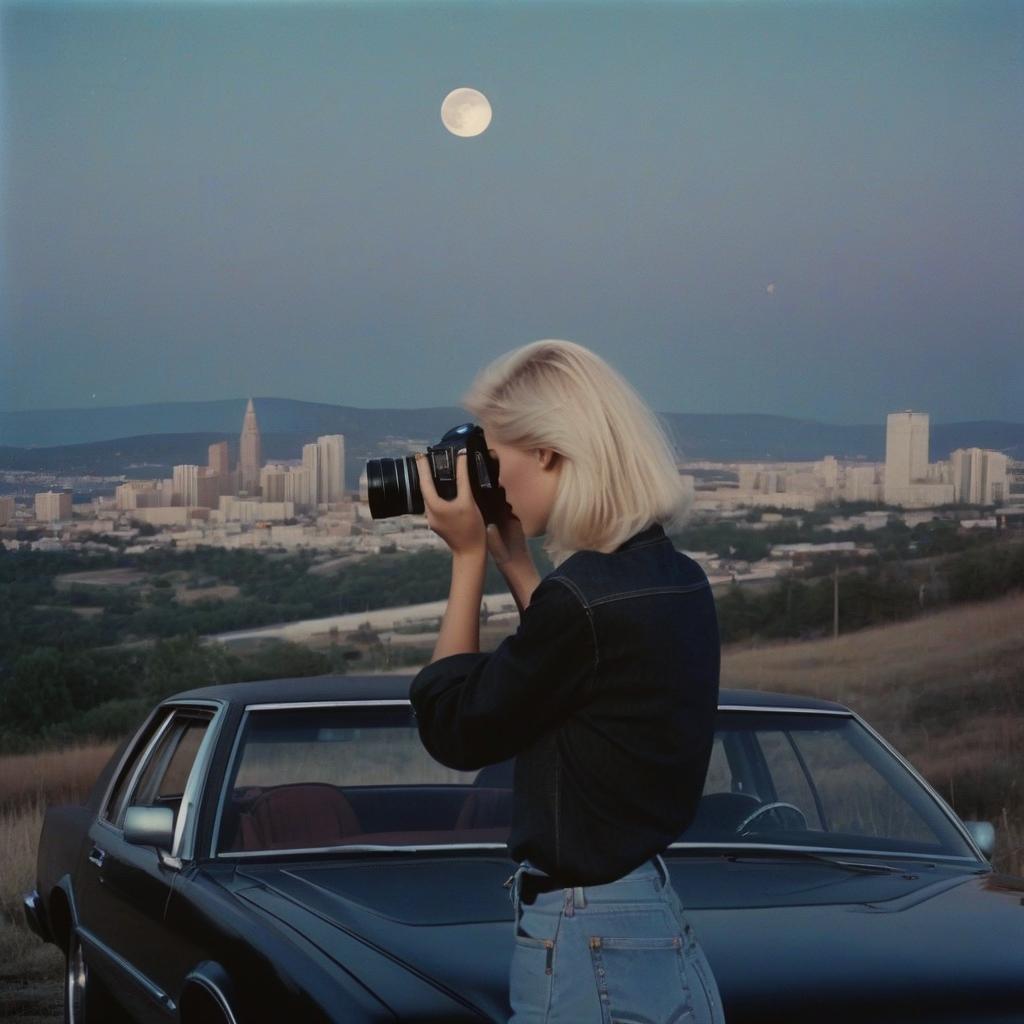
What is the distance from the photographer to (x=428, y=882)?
352 cm

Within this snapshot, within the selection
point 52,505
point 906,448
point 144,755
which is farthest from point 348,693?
point 906,448

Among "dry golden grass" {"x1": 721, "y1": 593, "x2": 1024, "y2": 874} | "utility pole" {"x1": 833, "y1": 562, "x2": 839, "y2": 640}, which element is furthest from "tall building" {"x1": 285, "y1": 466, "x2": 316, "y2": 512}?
"utility pole" {"x1": 833, "y1": 562, "x2": 839, "y2": 640}

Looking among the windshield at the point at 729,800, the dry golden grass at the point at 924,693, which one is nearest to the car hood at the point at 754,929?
the windshield at the point at 729,800

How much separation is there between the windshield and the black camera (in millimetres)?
1679

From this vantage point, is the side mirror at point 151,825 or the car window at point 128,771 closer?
the side mirror at point 151,825

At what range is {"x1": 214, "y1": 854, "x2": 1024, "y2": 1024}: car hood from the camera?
2.77 meters

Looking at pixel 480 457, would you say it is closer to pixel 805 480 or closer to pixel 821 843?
pixel 821 843

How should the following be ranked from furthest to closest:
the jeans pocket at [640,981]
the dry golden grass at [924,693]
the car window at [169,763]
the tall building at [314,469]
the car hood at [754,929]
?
1. the tall building at [314,469]
2. the dry golden grass at [924,693]
3. the car window at [169,763]
4. the car hood at [754,929]
5. the jeans pocket at [640,981]

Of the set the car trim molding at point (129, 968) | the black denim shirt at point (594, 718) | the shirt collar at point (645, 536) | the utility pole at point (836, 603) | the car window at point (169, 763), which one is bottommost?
the utility pole at point (836, 603)

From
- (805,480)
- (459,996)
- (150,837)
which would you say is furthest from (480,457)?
(805,480)

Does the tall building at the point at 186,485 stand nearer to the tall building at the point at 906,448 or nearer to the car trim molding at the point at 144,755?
the tall building at the point at 906,448

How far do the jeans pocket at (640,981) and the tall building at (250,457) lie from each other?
78.3ft

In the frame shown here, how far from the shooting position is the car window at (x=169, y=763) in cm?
453

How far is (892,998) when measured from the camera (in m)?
2.78
